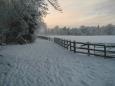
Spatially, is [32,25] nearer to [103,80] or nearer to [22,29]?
[22,29]

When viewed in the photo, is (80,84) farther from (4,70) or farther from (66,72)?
(4,70)

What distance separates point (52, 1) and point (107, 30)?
520 feet

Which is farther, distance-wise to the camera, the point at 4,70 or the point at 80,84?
the point at 4,70

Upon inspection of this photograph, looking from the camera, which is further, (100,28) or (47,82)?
(100,28)

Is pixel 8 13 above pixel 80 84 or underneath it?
above

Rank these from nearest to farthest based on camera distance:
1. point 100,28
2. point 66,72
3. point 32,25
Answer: point 66,72
point 32,25
point 100,28

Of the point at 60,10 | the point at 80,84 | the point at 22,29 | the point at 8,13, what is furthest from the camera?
the point at 22,29

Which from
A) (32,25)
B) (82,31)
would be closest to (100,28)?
(82,31)

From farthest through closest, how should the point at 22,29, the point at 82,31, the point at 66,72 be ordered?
the point at 82,31
the point at 22,29
the point at 66,72

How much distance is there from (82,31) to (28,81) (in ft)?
496

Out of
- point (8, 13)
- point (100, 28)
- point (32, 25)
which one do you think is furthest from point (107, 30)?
point (8, 13)

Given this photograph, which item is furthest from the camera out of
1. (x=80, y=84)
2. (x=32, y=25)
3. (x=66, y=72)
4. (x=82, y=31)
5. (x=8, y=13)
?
(x=82, y=31)

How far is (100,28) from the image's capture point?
177250mm

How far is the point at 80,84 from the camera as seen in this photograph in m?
6.49
